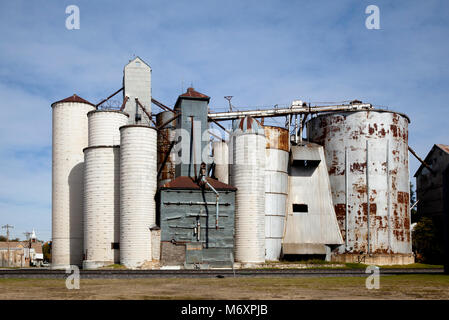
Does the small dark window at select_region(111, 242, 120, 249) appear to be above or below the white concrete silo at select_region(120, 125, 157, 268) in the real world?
below

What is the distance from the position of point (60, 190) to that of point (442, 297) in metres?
45.9

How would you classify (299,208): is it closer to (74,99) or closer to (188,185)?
(188,185)

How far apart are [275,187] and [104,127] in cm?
2004

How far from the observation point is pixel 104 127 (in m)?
56.0

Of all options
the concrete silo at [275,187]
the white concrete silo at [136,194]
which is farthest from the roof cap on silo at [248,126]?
the white concrete silo at [136,194]

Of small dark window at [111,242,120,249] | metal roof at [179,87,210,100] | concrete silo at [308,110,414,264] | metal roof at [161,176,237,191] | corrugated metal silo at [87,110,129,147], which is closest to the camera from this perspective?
metal roof at [161,176,237,191]

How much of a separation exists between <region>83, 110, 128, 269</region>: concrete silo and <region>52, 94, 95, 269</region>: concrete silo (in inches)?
221

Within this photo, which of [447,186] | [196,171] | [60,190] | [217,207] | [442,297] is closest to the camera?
[442,297]

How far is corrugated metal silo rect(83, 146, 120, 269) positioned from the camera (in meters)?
50.7

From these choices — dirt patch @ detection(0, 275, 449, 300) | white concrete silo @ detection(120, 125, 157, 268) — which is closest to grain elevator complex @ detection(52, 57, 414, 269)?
white concrete silo @ detection(120, 125, 157, 268)

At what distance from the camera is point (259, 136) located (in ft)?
178

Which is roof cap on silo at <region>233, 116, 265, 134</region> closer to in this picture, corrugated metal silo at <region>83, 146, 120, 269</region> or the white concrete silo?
the white concrete silo
